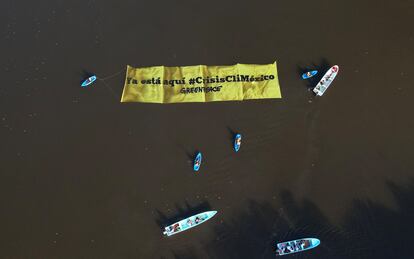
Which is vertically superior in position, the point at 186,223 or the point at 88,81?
the point at 88,81

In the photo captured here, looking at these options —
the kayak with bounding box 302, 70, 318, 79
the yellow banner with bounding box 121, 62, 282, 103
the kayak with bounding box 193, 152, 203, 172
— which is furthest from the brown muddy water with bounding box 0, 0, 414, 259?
the kayak with bounding box 302, 70, 318, 79

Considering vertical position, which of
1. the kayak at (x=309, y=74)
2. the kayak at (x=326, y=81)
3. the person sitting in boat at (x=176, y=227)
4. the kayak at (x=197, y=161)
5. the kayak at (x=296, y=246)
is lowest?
the kayak at (x=296, y=246)

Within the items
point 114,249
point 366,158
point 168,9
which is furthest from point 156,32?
point 366,158

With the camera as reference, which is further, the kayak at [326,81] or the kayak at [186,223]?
the kayak at [326,81]

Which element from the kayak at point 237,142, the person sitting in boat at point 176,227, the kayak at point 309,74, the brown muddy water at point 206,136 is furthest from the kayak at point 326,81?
the person sitting in boat at point 176,227

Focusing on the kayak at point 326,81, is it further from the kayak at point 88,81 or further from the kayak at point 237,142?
the kayak at point 88,81

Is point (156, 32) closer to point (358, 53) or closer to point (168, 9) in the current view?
point (168, 9)

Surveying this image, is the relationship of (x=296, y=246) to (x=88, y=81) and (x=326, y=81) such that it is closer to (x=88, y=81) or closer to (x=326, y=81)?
(x=326, y=81)

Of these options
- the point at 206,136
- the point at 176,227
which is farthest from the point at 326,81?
the point at 176,227
